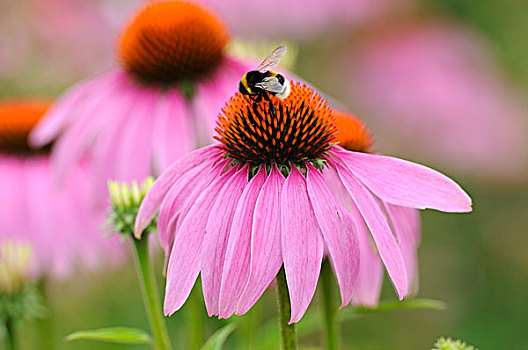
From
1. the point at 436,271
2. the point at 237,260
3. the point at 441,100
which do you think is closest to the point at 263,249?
the point at 237,260

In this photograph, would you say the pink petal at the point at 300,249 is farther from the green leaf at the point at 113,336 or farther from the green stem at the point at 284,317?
the green leaf at the point at 113,336

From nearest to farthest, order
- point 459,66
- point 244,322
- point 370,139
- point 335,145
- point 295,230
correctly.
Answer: point 295,230 < point 335,145 < point 370,139 < point 244,322 < point 459,66

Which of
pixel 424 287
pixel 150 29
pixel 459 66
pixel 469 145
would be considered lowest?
pixel 424 287

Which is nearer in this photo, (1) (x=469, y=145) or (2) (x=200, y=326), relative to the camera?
(2) (x=200, y=326)

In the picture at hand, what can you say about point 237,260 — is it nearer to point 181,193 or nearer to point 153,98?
point 181,193

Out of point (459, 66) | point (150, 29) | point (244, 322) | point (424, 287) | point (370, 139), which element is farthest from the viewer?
point (459, 66)

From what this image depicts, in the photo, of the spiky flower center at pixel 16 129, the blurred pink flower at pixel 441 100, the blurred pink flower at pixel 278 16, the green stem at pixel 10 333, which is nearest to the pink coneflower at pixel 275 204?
the green stem at pixel 10 333

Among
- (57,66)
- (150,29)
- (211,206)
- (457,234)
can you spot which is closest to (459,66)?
(457,234)

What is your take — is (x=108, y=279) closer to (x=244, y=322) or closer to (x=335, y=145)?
(x=244, y=322)
